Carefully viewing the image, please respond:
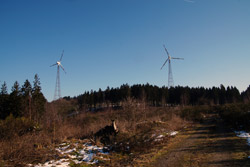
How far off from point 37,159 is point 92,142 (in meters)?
4.44

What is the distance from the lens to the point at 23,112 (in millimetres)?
44312

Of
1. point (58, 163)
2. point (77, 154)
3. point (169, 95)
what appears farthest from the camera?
point (169, 95)

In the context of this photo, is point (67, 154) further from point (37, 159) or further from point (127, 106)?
point (127, 106)

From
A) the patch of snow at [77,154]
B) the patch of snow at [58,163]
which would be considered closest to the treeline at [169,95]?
the patch of snow at [77,154]

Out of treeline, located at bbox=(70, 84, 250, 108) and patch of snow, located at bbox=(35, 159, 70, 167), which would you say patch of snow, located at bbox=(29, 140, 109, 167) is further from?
treeline, located at bbox=(70, 84, 250, 108)

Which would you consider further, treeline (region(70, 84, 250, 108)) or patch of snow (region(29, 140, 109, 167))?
treeline (region(70, 84, 250, 108))

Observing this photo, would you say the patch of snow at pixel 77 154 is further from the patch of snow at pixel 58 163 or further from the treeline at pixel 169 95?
the treeline at pixel 169 95

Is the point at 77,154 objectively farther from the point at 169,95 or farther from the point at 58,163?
the point at 169,95

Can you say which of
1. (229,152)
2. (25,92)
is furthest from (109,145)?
(25,92)

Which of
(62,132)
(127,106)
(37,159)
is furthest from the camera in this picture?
(127,106)

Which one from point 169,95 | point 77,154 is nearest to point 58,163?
point 77,154

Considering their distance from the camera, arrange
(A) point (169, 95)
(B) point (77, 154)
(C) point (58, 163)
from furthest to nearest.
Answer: (A) point (169, 95) → (B) point (77, 154) → (C) point (58, 163)

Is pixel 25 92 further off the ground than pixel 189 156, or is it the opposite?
pixel 25 92

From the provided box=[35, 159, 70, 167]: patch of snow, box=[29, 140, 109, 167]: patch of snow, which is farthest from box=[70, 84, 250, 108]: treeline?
box=[35, 159, 70, 167]: patch of snow
